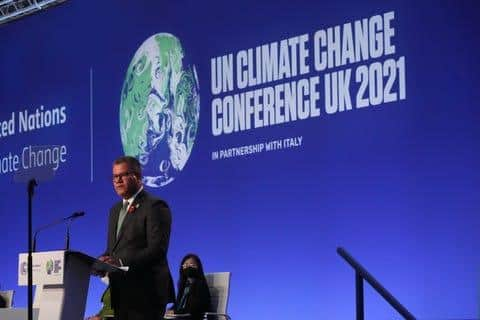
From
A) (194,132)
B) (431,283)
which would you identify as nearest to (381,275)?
(431,283)

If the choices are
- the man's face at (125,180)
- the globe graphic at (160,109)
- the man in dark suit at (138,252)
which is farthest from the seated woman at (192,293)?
the man's face at (125,180)

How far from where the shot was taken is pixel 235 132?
8047 millimetres

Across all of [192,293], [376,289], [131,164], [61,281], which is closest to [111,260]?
[61,281]

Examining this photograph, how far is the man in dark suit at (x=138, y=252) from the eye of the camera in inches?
166

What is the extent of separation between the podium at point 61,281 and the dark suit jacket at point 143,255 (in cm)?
15

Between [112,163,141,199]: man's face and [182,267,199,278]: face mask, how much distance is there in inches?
124

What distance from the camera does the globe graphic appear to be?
856 cm

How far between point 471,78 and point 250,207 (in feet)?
7.71

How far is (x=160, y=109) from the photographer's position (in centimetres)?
878

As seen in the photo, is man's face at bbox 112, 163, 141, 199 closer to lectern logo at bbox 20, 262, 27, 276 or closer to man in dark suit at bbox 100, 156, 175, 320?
man in dark suit at bbox 100, 156, 175, 320

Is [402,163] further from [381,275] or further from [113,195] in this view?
[113,195]

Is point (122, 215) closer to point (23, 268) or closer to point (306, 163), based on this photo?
point (23, 268)

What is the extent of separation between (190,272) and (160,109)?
1943 millimetres

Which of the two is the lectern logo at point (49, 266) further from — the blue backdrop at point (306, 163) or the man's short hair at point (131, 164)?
the blue backdrop at point (306, 163)
